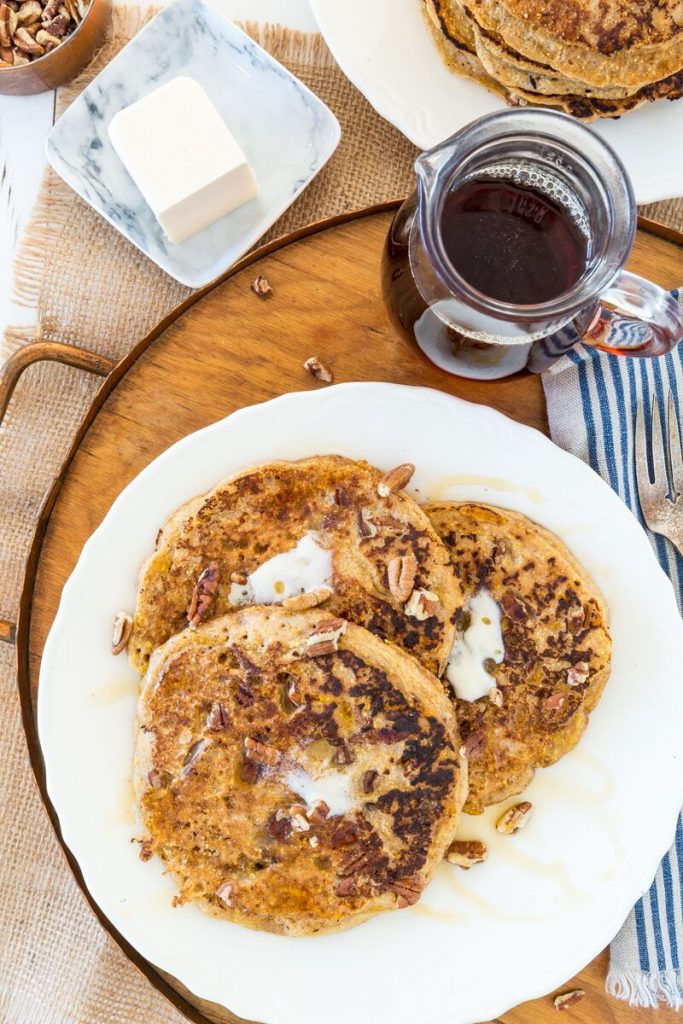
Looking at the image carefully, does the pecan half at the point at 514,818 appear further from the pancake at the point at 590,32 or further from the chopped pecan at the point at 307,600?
the pancake at the point at 590,32

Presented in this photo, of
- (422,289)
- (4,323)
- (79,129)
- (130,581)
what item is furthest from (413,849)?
A: (79,129)

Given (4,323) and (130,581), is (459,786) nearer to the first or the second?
(130,581)

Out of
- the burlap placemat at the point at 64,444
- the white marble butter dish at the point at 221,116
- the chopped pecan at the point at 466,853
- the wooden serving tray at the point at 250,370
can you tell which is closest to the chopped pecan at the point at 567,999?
the wooden serving tray at the point at 250,370

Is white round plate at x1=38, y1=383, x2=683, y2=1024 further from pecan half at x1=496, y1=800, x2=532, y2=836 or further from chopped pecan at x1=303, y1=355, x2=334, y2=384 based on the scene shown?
chopped pecan at x1=303, y1=355, x2=334, y2=384

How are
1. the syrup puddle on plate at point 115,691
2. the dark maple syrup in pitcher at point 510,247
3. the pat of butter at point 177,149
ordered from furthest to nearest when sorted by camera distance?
1. the pat of butter at point 177,149
2. the syrup puddle on plate at point 115,691
3. the dark maple syrup in pitcher at point 510,247

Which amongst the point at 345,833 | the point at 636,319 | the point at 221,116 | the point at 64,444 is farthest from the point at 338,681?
the point at 221,116

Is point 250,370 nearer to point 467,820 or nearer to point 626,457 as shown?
point 626,457
